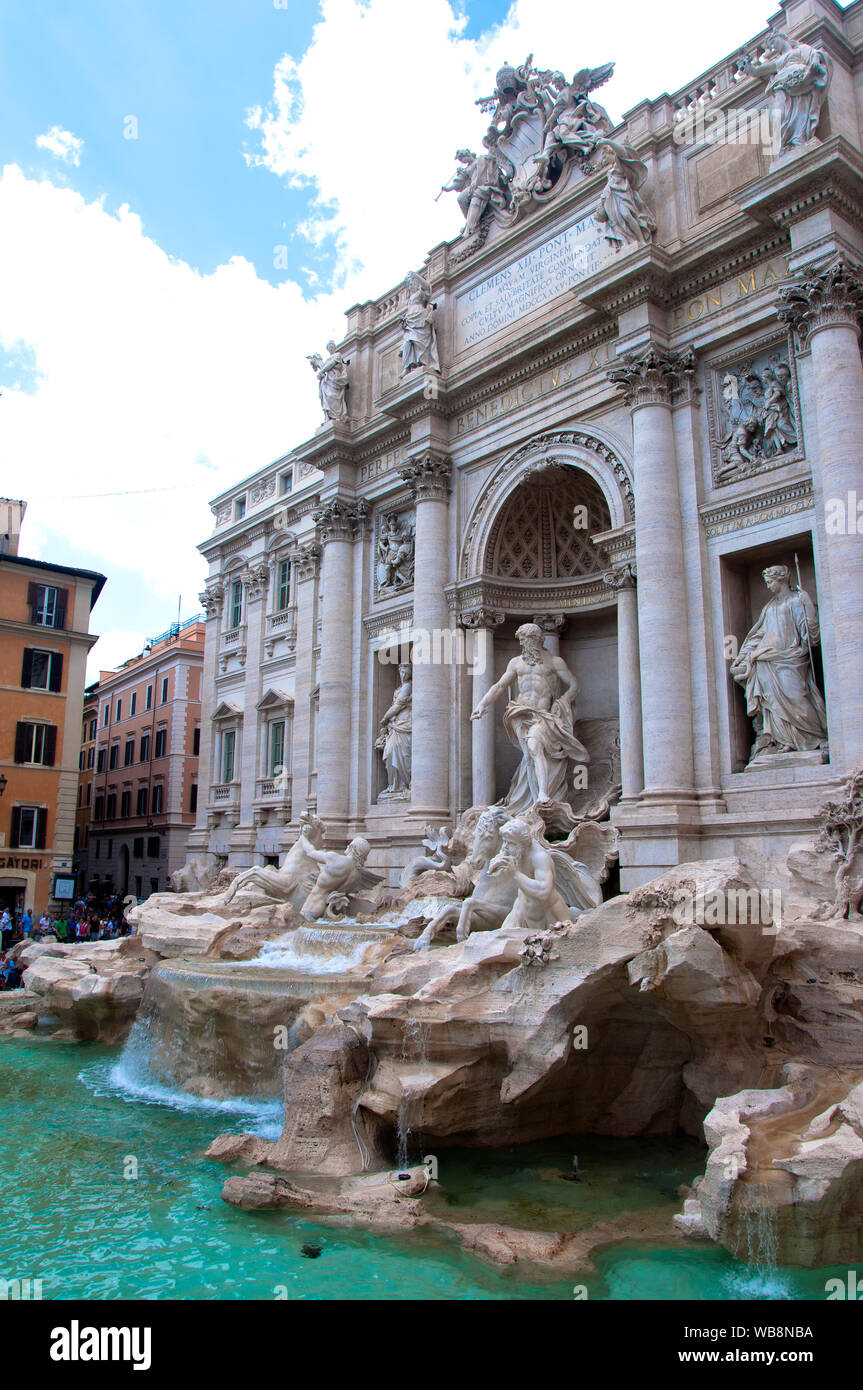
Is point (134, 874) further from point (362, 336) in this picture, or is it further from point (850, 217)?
point (850, 217)

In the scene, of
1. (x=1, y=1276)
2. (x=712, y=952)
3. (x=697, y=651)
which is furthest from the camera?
(x=697, y=651)

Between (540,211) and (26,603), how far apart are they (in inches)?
864

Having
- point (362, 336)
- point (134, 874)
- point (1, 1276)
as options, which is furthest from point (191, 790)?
point (1, 1276)

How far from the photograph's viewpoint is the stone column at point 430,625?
19766 millimetres

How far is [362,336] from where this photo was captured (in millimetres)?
24422

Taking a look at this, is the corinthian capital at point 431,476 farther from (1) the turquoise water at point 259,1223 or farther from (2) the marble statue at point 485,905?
(1) the turquoise water at point 259,1223

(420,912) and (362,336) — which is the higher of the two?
(362,336)

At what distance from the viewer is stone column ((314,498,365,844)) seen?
22531mm

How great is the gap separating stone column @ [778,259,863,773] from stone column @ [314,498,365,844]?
11882mm

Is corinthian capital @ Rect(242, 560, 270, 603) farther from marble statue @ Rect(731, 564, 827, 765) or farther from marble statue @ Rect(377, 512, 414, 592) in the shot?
marble statue @ Rect(731, 564, 827, 765)

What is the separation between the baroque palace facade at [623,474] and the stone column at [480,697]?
2.2 inches

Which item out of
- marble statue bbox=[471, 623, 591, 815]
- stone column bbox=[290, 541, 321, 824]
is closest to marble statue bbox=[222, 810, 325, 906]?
marble statue bbox=[471, 623, 591, 815]

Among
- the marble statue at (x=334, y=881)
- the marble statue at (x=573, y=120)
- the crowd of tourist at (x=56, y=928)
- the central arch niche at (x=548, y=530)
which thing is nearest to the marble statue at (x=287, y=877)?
the marble statue at (x=334, y=881)

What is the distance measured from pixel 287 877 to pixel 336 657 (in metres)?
6.82
